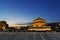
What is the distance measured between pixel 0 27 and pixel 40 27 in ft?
144

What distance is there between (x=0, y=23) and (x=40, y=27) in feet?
149

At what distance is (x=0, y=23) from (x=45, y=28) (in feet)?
167

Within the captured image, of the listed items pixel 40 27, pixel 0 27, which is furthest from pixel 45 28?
pixel 0 27

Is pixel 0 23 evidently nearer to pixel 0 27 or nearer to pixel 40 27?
pixel 0 27

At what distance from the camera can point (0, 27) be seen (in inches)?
7648

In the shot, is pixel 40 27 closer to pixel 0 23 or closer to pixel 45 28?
pixel 45 28

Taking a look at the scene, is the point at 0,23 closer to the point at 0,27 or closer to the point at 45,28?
the point at 0,27

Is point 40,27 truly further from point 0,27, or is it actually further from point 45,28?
point 0,27

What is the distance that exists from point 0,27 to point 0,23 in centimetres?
713

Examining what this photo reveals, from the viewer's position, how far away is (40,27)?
7579 inches

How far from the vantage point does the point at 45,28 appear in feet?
633

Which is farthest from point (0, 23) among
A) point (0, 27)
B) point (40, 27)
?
point (40, 27)
